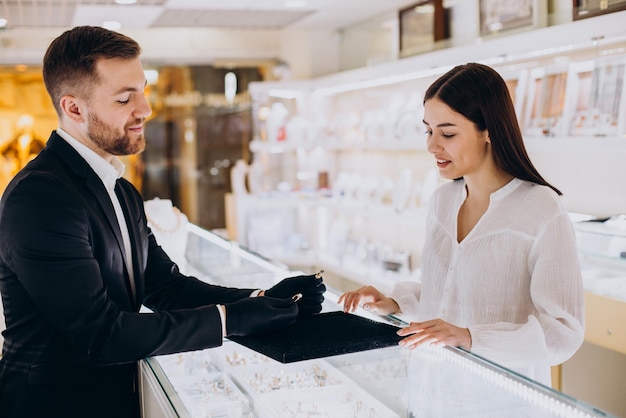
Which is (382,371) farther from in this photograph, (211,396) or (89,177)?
(89,177)

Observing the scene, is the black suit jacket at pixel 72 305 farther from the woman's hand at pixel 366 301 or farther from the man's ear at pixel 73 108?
the woman's hand at pixel 366 301

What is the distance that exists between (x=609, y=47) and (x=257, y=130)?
14.0 ft

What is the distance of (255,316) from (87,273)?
0.34m

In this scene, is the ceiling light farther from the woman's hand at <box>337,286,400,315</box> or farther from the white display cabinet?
the woman's hand at <box>337,286,400,315</box>

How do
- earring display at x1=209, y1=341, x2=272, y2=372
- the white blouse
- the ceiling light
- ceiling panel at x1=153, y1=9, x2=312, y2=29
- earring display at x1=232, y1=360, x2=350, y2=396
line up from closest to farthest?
the white blouse → earring display at x1=232, y1=360, x2=350, y2=396 → earring display at x1=209, y1=341, x2=272, y2=372 → the ceiling light → ceiling panel at x1=153, y1=9, x2=312, y2=29

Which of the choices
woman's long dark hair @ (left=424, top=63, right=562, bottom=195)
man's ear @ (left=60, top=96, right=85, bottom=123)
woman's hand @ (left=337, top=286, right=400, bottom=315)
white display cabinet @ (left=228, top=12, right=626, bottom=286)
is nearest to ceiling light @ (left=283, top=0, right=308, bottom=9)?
white display cabinet @ (left=228, top=12, right=626, bottom=286)

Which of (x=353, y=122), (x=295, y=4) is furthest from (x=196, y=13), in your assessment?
(x=353, y=122)

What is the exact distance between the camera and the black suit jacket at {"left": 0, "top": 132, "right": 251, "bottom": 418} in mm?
1407

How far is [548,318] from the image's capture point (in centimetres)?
173

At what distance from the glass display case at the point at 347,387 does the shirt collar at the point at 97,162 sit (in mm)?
460

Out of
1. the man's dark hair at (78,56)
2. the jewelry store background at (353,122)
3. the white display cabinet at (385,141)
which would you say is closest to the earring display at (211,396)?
the man's dark hair at (78,56)

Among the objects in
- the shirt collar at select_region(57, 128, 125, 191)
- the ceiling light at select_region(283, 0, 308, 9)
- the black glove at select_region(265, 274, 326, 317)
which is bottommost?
the black glove at select_region(265, 274, 326, 317)

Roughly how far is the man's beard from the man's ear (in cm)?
2

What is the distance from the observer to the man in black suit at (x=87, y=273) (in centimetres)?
141
